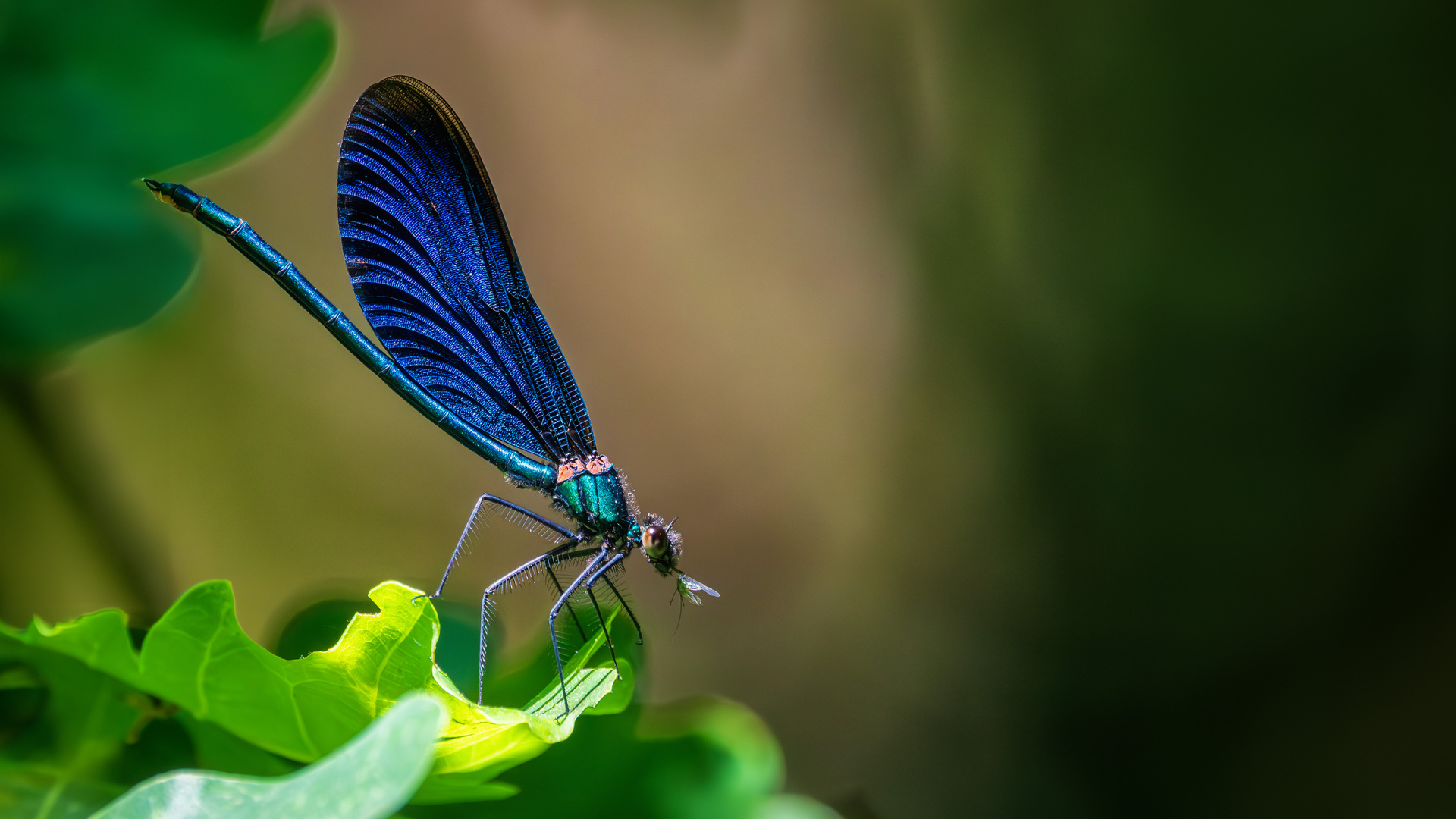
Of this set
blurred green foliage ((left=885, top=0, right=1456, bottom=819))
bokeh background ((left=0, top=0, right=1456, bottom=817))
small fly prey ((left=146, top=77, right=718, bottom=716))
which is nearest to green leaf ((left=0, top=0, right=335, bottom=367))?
small fly prey ((left=146, top=77, right=718, bottom=716))

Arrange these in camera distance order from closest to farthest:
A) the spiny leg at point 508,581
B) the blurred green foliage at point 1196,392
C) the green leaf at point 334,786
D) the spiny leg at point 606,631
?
1. the green leaf at point 334,786
2. the spiny leg at point 606,631
3. the spiny leg at point 508,581
4. the blurred green foliage at point 1196,392

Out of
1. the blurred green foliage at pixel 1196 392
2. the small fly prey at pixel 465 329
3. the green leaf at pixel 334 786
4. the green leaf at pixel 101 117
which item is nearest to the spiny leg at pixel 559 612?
the small fly prey at pixel 465 329

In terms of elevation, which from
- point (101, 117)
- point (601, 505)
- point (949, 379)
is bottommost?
point (949, 379)

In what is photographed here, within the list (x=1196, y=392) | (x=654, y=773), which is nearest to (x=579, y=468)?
(x=654, y=773)

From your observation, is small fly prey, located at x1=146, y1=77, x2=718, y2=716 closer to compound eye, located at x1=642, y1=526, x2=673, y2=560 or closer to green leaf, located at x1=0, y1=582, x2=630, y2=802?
compound eye, located at x1=642, y1=526, x2=673, y2=560

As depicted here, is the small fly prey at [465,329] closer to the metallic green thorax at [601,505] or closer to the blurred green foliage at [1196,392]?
the metallic green thorax at [601,505]

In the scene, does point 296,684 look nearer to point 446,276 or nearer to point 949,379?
point 446,276

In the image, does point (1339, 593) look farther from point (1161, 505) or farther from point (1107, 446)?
point (1107, 446)
